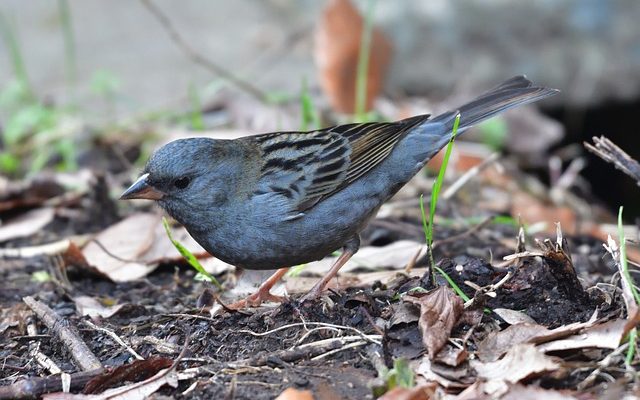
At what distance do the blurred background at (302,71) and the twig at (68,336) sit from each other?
270cm

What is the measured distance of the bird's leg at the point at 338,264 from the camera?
418 centimetres

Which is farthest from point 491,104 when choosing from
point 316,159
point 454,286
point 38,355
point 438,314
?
point 38,355

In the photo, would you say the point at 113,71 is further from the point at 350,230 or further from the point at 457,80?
the point at 350,230

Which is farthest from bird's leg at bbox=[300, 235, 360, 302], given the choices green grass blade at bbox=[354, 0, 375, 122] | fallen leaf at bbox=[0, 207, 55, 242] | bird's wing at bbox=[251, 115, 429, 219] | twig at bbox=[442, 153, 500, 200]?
green grass blade at bbox=[354, 0, 375, 122]

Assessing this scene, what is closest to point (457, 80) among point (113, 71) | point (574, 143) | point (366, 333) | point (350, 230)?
point (574, 143)

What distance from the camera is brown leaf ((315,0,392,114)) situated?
23.9ft

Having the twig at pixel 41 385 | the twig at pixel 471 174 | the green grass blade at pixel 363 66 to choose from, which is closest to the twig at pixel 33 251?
the twig at pixel 41 385

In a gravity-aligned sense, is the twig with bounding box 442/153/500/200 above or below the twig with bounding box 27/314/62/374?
above

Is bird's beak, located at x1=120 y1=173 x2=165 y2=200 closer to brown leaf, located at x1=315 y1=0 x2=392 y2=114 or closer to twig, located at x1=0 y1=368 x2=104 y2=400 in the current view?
twig, located at x1=0 y1=368 x2=104 y2=400

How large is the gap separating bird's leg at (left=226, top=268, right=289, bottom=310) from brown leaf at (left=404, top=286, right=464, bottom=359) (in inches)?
34.4

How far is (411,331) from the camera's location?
357cm

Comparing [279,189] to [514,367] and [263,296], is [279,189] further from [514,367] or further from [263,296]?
[514,367]

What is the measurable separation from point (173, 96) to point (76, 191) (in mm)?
2387

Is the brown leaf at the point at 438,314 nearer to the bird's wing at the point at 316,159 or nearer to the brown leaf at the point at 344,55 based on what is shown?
the bird's wing at the point at 316,159
